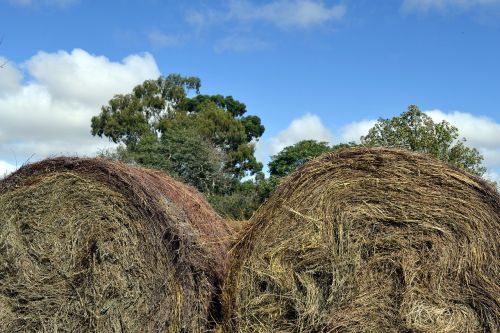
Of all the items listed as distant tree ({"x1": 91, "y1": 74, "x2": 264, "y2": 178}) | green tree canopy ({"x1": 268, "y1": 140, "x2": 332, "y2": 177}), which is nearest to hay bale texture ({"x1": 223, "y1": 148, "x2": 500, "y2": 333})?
green tree canopy ({"x1": 268, "y1": 140, "x2": 332, "y2": 177})

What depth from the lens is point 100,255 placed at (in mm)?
5688

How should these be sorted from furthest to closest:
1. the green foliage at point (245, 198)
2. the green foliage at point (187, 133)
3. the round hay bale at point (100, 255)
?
the green foliage at point (187, 133) → the green foliage at point (245, 198) → the round hay bale at point (100, 255)

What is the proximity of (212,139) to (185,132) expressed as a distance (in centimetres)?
607

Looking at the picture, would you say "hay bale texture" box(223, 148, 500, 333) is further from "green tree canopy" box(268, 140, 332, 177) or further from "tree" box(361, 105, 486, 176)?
"green tree canopy" box(268, 140, 332, 177)

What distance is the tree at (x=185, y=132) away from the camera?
30.3m

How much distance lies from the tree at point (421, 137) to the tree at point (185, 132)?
12.3 meters

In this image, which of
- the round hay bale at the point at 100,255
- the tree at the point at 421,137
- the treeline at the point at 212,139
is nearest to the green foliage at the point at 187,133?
the treeline at the point at 212,139

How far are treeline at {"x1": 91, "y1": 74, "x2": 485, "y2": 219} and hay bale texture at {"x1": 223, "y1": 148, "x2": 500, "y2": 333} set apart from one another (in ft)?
41.2

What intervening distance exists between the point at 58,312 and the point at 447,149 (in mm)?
14394

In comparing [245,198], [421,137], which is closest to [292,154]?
[245,198]

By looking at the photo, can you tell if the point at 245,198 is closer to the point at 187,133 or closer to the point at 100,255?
the point at 187,133

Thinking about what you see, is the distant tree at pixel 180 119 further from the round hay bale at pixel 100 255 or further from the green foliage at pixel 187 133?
the round hay bale at pixel 100 255

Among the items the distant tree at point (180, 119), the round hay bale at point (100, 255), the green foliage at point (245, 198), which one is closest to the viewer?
the round hay bale at point (100, 255)

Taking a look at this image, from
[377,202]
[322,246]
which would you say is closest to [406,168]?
[377,202]
